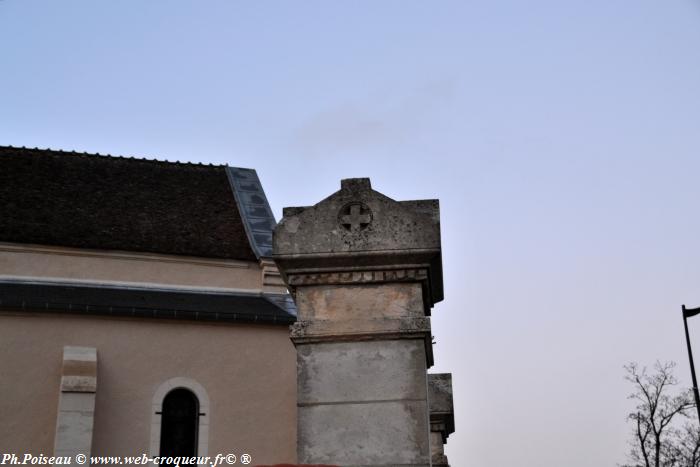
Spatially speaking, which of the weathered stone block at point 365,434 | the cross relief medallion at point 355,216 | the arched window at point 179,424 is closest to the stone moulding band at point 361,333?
the weathered stone block at point 365,434

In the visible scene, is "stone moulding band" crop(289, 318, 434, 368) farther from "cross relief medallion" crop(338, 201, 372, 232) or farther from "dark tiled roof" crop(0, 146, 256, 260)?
"dark tiled roof" crop(0, 146, 256, 260)

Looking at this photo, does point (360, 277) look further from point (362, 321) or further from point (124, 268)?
point (124, 268)

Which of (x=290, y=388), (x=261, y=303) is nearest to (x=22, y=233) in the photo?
(x=261, y=303)

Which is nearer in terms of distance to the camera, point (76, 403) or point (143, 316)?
point (76, 403)

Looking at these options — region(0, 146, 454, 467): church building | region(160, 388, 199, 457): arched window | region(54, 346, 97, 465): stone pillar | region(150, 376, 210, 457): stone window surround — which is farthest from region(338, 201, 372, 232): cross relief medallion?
region(160, 388, 199, 457): arched window

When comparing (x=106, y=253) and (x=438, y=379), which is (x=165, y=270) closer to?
(x=106, y=253)

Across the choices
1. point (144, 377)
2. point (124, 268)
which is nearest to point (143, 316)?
point (144, 377)

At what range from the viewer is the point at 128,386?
1839 centimetres

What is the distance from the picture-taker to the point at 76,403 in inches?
688

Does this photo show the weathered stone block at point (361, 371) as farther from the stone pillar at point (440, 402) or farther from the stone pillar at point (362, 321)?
the stone pillar at point (440, 402)

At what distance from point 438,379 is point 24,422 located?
10294 millimetres

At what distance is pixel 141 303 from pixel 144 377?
1657mm

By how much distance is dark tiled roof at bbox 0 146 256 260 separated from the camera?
20.4 meters

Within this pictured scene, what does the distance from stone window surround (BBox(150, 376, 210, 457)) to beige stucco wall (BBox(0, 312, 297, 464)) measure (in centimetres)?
11
